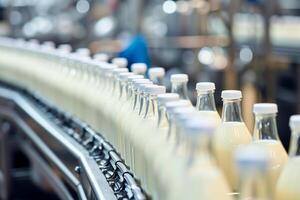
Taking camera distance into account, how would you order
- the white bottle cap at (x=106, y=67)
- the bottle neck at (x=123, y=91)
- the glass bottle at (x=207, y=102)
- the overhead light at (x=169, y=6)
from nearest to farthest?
the glass bottle at (x=207, y=102) → the bottle neck at (x=123, y=91) → the white bottle cap at (x=106, y=67) → the overhead light at (x=169, y=6)

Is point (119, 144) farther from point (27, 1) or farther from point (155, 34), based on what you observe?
point (27, 1)

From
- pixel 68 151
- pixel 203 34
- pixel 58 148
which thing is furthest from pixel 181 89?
pixel 203 34

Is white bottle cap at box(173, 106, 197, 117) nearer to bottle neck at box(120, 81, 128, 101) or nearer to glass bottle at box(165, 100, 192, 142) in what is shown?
glass bottle at box(165, 100, 192, 142)

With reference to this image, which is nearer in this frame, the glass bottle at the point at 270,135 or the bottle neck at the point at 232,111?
the glass bottle at the point at 270,135

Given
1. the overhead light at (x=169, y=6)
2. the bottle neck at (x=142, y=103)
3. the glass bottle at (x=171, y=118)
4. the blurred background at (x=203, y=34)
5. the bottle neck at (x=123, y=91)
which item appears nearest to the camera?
the glass bottle at (x=171, y=118)

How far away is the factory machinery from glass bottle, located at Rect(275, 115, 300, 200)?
0.29 metres

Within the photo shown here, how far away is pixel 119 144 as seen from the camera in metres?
1.75

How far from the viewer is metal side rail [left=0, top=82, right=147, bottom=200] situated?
5.05 ft

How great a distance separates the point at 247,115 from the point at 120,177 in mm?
3865

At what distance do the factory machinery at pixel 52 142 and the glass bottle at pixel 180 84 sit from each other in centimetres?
21

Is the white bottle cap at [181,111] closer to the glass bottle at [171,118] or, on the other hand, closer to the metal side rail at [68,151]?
the glass bottle at [171,118]

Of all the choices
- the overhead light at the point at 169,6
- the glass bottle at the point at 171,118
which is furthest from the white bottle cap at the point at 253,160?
the overhead light at the point at 169,6

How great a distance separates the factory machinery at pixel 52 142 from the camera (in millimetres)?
1603

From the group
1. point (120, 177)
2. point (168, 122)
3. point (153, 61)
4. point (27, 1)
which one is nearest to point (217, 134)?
point (168, 122)
